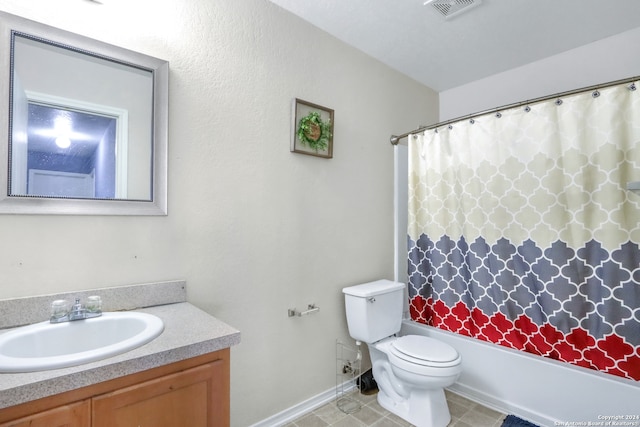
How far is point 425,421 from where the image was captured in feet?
5.79

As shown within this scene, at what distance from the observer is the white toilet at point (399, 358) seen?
Answer: 5.58ft

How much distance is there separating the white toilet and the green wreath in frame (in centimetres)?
95

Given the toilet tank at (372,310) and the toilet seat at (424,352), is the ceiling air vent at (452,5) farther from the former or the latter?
the toilet seat at (424,352)

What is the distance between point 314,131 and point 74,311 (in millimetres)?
1441

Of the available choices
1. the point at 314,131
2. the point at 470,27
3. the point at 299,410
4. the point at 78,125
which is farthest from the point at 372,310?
Result: the point at 470,27

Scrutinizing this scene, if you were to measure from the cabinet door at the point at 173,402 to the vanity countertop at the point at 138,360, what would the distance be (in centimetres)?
6

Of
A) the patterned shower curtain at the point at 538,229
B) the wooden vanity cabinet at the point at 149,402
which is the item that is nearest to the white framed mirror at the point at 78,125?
the wooden vanity cabinet at the point at 149,402

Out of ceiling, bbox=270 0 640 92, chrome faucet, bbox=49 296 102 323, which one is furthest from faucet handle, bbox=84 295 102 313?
ceiling, bbox=270 0 640 92

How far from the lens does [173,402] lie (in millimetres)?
905

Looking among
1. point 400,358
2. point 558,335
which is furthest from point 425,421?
point 558,335

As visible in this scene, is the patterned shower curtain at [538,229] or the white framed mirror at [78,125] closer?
the white framed mirror at [78,125]

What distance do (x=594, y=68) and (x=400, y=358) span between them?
2.31 meters

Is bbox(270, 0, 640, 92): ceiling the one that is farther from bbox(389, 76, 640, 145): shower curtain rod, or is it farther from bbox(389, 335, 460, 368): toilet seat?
bbox(389, 335, 460, 368): toilet seat

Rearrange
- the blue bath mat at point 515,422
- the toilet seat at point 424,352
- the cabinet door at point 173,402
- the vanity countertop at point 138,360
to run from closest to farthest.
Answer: the vanity countertop at point 138,360 → the cabinet door at point 173,402 → the toilet seat at point 424,352 → the blue bath mat at point 515,422
